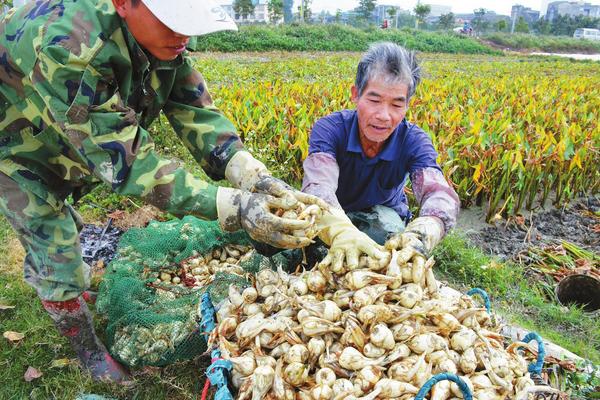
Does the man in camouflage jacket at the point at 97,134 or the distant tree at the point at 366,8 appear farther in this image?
the distant tree at the point at 366,8

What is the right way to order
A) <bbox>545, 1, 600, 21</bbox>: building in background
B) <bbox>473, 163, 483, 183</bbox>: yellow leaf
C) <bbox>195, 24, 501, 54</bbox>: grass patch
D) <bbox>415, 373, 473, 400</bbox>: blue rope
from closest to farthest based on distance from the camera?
1. <bbox>415, 373, 473, 400</bbox>: blue rope
2. <bbox>473, 163, 483, 183</bbox>: yellow leaf
3. <bbox>195, 24, 501, 54</bbox>: grass patch
4. <bbox>545, 1, 600, 21</bbox>: building in background

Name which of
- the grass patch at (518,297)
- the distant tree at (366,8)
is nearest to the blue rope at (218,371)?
the grass patch at (518,297)

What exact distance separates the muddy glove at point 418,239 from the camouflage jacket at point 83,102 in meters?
0.73

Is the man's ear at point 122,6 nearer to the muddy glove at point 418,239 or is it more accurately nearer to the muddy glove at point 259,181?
the muddy glove at point 259,181

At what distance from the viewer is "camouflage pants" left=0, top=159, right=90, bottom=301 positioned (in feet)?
6.51

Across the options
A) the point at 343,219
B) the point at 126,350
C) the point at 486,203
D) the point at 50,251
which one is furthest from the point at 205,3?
the point at 486,203

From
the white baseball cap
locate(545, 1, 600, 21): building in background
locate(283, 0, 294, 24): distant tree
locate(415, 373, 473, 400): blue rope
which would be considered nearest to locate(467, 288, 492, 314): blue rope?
locate(415, 373, 473, 400): blue rope

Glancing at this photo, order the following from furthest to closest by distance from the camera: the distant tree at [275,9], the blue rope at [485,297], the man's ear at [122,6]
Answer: the distant tree at [275,9]
the blue rope at [485,297]
the man's ear at [122,6]

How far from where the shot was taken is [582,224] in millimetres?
4203

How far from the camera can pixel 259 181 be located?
197 centimetres

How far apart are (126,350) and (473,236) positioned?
2.84 meters

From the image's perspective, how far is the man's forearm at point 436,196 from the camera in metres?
2.20

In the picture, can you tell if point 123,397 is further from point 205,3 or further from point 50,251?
point 205,3

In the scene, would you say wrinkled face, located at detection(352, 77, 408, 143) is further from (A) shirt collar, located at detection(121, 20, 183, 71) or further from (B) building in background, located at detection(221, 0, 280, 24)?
(B) building in background, located at detection(221, 0, 280, 24)
